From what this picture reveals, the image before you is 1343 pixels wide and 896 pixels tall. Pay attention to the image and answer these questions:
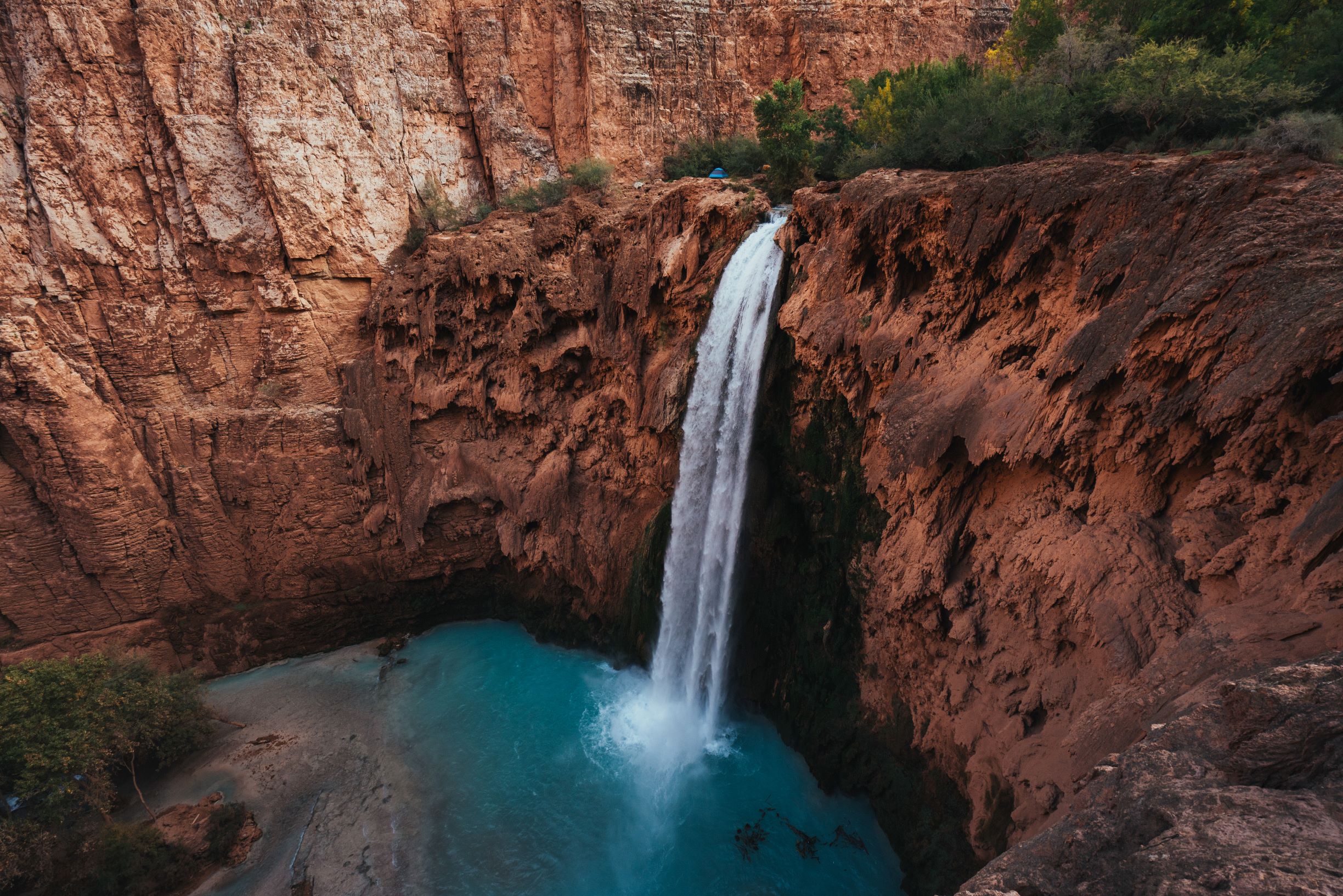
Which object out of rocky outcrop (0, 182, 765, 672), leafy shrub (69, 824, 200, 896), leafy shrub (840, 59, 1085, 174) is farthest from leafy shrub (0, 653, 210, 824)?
leafy shrub (840, 59, 1085, 174)

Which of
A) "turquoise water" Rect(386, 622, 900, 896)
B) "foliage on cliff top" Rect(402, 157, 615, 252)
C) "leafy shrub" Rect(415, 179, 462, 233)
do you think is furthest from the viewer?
"leafy shrub" Rect(415, 179, 462, 233)

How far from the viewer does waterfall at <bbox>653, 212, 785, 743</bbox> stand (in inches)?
448

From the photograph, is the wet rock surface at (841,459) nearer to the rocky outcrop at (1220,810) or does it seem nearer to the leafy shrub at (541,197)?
the rocky outcrop at (1220,810)

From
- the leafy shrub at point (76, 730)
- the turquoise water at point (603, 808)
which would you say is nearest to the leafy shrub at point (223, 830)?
the leafy shrub at point (76, 730)

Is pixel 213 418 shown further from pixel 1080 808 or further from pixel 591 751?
pixel 1080 808

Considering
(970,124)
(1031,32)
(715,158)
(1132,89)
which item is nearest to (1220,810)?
(1132,89)

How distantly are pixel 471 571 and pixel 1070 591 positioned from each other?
46.5 feet

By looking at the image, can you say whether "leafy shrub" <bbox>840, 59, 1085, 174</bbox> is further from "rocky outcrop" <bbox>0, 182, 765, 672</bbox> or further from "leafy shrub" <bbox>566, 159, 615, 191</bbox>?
"leafy shrub" <bbox>566, 159, 615, 191</bbox>

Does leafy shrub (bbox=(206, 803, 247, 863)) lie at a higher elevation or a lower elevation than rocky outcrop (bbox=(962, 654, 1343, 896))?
lower

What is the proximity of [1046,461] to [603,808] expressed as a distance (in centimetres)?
880

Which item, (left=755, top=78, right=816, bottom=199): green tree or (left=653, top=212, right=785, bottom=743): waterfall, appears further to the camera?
(left=755, top=78, right=816, bottom=199): green tree

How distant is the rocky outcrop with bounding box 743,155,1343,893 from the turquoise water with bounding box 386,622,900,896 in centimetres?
86

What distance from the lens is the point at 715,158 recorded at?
18.3m

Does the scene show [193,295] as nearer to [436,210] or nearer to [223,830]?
[436,210]
